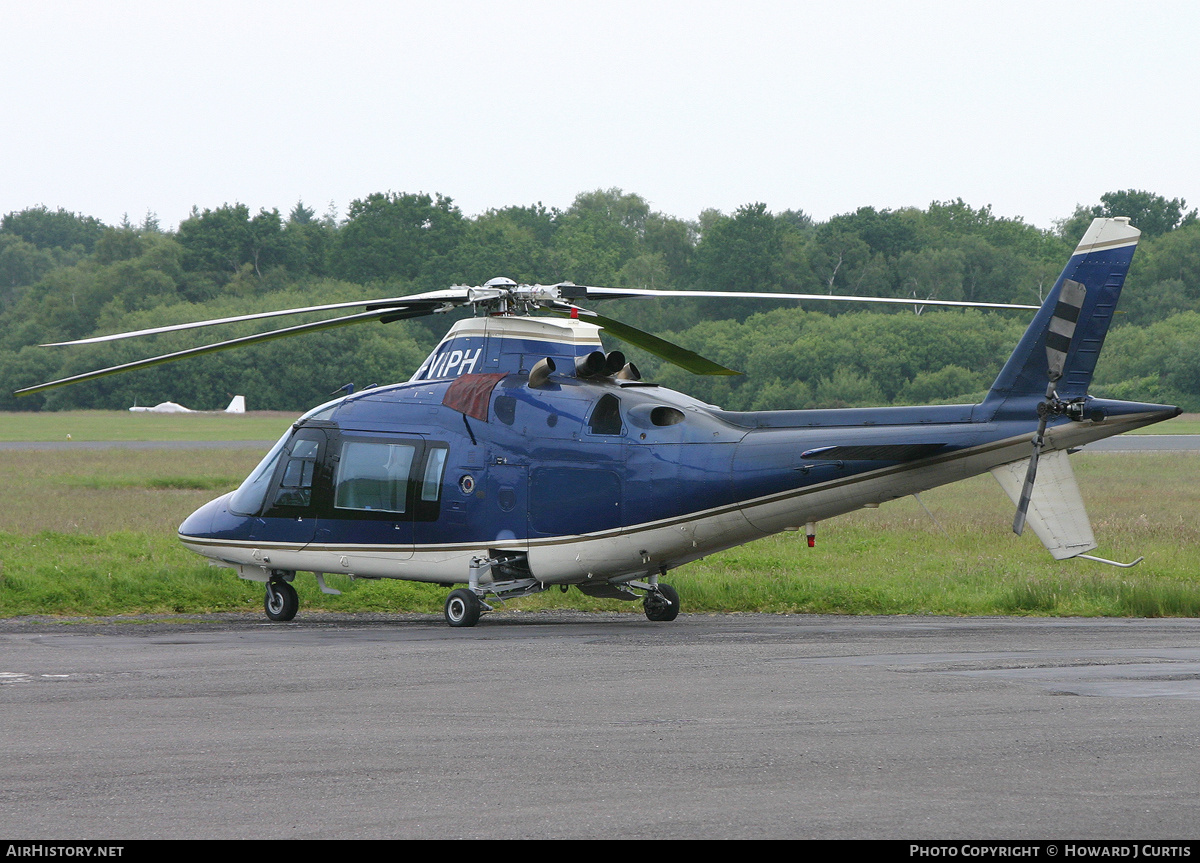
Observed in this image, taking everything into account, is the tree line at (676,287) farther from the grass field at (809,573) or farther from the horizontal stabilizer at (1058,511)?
the horizontal stabilizer at (1058,511)

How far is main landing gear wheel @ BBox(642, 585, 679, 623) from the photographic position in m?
16.0

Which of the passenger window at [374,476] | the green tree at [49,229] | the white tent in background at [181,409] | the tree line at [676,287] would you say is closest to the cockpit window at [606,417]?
the passenger window at [374,476]

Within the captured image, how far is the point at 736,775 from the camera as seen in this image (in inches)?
290

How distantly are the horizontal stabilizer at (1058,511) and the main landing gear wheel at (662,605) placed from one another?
4438 millimetres

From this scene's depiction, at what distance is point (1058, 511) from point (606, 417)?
16.0 feet

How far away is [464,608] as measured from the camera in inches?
607

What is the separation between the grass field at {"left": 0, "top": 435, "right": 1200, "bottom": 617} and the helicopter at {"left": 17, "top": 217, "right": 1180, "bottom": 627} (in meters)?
1.63

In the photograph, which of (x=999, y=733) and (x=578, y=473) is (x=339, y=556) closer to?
(x=578, y=473)

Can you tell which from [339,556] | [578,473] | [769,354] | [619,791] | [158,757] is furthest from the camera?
[769,354]

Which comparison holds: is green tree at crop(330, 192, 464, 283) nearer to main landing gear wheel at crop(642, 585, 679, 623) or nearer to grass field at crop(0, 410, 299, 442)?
grass field at crop(0, 410, 299, 442)

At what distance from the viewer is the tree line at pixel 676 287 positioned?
261ft
